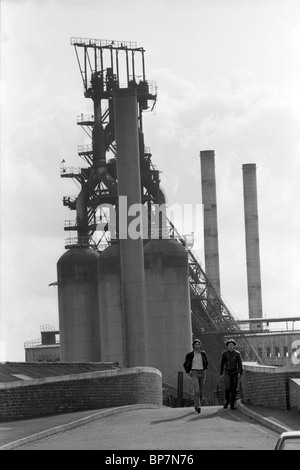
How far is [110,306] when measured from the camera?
7312 cm

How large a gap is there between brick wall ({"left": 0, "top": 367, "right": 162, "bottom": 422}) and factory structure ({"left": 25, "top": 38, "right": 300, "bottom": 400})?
121 ft

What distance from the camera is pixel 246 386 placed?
29.1 m

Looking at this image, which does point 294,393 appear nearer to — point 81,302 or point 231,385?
point 231,385

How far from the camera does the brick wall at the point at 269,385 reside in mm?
27000

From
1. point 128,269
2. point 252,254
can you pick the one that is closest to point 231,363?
point 128,269

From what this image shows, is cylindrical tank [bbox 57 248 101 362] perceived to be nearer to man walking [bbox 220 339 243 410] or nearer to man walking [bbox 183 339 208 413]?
man walking [bbox 183 339 208 413]

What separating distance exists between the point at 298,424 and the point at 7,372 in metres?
14.6

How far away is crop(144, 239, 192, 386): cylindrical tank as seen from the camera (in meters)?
73.2

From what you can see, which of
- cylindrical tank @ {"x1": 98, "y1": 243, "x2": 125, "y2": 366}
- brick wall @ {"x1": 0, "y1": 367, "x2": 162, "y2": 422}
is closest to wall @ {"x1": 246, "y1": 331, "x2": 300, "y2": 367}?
cylindrical tank @ {"x1": 98, "y1": 243, "x2": 125, "y2": 366}

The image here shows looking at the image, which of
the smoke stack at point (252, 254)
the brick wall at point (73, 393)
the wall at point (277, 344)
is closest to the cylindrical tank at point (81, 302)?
the wall at point (277, 344)

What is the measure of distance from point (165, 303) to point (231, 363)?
47.1m
